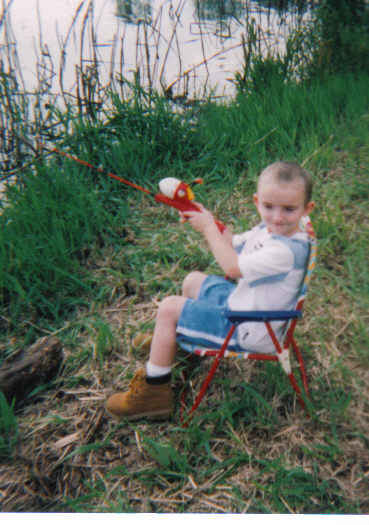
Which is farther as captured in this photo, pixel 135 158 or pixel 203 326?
pixel 135 158

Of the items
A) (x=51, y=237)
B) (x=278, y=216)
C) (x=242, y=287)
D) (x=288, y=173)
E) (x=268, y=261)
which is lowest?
(x=51, y=237)

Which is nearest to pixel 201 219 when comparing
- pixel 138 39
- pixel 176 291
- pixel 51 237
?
pixel 176 291

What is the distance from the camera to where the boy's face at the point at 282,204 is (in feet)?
4.95

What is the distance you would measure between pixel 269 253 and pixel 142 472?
97 cm

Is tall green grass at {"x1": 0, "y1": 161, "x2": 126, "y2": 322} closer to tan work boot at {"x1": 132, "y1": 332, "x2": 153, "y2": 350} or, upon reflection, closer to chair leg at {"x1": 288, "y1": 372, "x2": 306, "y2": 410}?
tan work boot at {"x1": 132, "y1": 332, "x2": 153, "y2": 350}

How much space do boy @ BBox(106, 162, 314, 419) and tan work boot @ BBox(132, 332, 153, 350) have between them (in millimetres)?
288

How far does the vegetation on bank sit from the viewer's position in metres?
1.62

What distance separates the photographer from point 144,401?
178cm

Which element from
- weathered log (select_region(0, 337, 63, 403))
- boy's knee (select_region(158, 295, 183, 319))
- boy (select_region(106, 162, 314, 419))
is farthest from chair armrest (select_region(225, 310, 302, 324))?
weathered log (select_region(0, 337, 63, 403))

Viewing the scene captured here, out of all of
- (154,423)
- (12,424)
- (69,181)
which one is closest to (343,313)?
(154,423)

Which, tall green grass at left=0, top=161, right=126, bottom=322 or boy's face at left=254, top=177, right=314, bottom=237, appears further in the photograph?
tall green grass at left=0, top=161, right=126, bottom=322

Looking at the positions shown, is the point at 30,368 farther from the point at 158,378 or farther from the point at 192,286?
the point at 192,286

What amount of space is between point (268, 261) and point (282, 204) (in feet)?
0.70

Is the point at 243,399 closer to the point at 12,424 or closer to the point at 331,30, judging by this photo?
the point at 12,424
